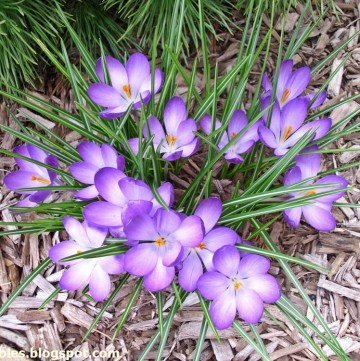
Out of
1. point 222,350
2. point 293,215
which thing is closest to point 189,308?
point 222,350

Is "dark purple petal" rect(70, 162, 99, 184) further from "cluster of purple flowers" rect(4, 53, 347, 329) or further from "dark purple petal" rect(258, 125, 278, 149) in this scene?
"dark purple petal" rect(258, 125, 278, 149)

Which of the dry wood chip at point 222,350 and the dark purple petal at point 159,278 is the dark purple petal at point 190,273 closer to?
the dark purple petal at point 159,278

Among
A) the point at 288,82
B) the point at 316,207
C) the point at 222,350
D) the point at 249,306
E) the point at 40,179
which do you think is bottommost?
the point at 222,350

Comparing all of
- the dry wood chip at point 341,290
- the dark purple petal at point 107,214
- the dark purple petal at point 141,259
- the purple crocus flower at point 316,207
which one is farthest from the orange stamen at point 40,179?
the dry wood chip at point 341,290

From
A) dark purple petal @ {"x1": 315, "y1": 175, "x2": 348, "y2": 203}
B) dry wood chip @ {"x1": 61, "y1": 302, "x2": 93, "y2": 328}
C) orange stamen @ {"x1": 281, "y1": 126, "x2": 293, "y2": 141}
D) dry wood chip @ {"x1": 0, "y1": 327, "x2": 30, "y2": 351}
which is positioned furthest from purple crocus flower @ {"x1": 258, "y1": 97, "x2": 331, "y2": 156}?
dry wood chip @ {"x1": 0, "y1": 327, "x2": 30, "y2": 351}

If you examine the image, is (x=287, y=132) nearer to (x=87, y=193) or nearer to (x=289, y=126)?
(x=289, y=126)

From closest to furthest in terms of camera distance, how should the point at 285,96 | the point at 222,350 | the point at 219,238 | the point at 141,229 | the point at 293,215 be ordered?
the point at 141,229
the point at 219,238
the point at 293,215
the point at 285,96
the point at 222,350
